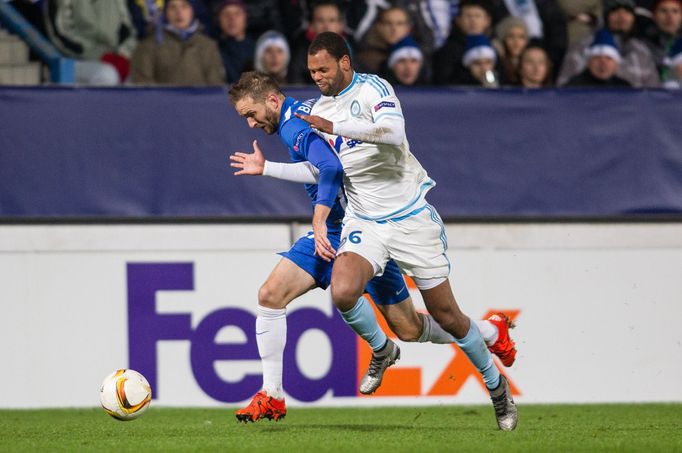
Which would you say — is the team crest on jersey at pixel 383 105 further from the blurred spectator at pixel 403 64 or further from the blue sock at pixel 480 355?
the blurred spectator at pixel 403 64

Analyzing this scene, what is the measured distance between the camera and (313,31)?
1118 cm

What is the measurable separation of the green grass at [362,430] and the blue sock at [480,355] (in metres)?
0.31

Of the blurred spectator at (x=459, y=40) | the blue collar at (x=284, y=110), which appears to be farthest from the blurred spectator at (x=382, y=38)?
the blue collar at (x=284, y=110)

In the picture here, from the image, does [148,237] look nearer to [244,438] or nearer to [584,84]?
[244,438]

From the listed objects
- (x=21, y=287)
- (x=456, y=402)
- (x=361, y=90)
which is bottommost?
(x=456, y=402)

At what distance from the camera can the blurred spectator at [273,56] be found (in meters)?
10.7

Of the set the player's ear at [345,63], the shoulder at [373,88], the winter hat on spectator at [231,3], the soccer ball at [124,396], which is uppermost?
the player's ear at [345,63]

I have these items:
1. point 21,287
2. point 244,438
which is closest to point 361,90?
point 244,438

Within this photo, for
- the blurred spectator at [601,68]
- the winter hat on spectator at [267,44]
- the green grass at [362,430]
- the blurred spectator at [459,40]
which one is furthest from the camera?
the blurred spectator at [459,40]

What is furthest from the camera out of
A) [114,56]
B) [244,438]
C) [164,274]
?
[114,56]

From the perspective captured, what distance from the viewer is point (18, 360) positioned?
9750mm

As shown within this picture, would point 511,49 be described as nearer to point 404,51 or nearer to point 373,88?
point 404,51

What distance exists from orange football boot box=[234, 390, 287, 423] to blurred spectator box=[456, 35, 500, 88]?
4.61m

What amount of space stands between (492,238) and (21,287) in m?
3.63
